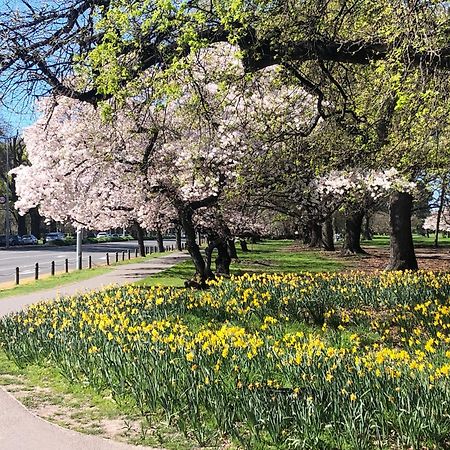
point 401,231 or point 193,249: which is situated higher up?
→ point 401,231

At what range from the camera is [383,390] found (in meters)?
4.73

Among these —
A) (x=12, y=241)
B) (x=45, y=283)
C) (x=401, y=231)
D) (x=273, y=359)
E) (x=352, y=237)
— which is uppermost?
(x=401, y=231)

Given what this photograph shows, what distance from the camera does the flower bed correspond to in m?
4.40

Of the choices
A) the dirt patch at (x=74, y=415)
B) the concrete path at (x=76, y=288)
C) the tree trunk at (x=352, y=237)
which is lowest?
the dirt patch at (x=74, y=415)

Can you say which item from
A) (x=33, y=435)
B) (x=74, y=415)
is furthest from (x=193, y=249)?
(x=33, y=435)

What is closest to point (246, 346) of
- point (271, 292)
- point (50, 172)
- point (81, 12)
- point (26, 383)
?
point (26, 383)

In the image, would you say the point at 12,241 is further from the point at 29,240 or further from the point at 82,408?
the point at 82,408

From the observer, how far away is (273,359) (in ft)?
19.9

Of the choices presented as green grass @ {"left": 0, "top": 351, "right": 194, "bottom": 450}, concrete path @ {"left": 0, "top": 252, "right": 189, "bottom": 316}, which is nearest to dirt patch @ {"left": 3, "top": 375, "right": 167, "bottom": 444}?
green grass @ {"left": 0, "top": 351, "right": 194, "bottom": 450}

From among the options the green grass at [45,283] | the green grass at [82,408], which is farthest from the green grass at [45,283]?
the green grass at [82,408]

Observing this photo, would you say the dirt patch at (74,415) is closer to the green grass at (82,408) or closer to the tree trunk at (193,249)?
the green grass at (82,408)

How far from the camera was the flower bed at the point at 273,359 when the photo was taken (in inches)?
173

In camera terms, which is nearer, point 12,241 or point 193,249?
point 193,249

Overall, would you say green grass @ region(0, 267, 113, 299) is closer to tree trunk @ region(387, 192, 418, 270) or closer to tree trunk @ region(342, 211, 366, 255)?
tree trunk @ region(387, 192, 418, 270)
